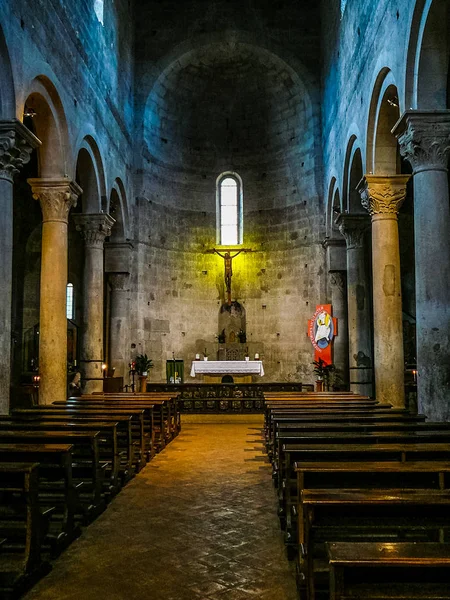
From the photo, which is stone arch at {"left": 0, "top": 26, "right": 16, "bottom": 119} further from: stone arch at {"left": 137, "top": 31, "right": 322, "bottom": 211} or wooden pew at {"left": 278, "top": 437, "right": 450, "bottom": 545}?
stone arch at {"left": 137, "top": 31, "right": 322, "bottom": 211}

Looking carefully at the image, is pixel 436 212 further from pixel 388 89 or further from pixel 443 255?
pixel 388 89

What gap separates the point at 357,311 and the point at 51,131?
9391 mm

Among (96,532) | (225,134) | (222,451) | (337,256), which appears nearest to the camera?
(96,532)

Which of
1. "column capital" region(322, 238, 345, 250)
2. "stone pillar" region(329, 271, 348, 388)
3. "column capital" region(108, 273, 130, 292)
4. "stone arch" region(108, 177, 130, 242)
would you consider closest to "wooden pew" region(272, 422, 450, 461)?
"stone pillar" region(329, 271, 348, 388)

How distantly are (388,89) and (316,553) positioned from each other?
34.5 feet

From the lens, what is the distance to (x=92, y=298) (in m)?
17.3

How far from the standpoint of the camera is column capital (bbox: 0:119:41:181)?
980 centimetres

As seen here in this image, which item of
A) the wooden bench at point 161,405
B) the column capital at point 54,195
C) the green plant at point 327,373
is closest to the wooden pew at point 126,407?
the wooden bench at point 161,405

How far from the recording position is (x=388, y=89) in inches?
485

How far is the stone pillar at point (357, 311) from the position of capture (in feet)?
53.8

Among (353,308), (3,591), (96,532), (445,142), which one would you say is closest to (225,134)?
(353,308)

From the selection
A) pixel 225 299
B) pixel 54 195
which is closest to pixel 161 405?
pixel 54 195

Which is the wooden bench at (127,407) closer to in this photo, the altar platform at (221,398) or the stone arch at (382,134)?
the altar platform at (221,398)

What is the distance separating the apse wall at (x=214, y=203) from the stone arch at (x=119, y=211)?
2.94 feet
